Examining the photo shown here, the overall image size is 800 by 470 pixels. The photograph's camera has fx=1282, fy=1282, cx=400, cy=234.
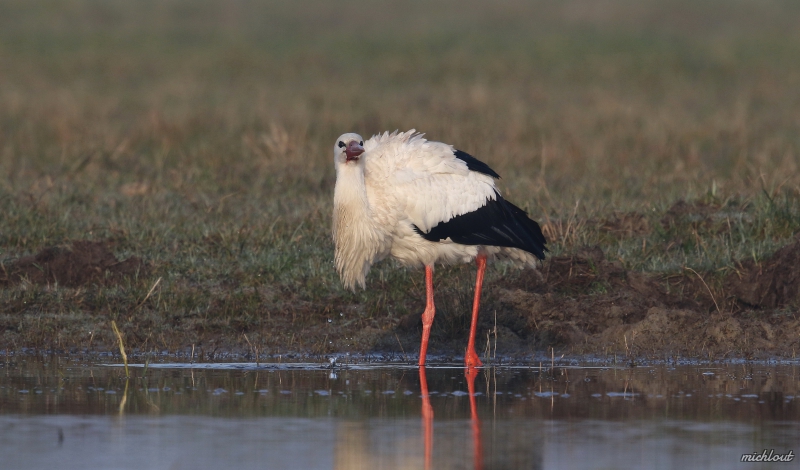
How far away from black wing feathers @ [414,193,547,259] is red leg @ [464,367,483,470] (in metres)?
0.90

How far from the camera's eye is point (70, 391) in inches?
258

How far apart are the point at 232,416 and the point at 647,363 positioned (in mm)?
2797

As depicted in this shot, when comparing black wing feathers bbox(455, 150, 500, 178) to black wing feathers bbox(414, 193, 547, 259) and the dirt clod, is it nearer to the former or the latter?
black wing feathers bbox(414, 193, 547, 259)

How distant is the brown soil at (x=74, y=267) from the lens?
8906 millimetres

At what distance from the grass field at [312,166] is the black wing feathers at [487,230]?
0.64 metres

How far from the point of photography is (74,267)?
8.97 meters

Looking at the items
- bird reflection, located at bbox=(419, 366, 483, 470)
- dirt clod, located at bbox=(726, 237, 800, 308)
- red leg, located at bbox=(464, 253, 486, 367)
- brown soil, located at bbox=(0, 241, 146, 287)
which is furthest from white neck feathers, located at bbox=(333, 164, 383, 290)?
dirt clod, located at bbox=(726, 237, 800, 308)

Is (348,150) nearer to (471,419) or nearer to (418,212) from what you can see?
(418,212)

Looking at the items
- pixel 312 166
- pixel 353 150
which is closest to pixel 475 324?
pixel 353 150

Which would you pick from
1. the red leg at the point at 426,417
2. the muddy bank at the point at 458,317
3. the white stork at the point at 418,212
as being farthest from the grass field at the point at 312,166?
the red leg at the point at 426,417

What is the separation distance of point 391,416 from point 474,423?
417mm

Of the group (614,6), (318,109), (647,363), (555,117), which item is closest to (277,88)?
(318,109)

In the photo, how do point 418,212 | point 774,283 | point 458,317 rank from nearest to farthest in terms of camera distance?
point 418,212
point 458,317
point 774,283

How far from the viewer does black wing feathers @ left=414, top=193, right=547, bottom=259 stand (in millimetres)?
7898
